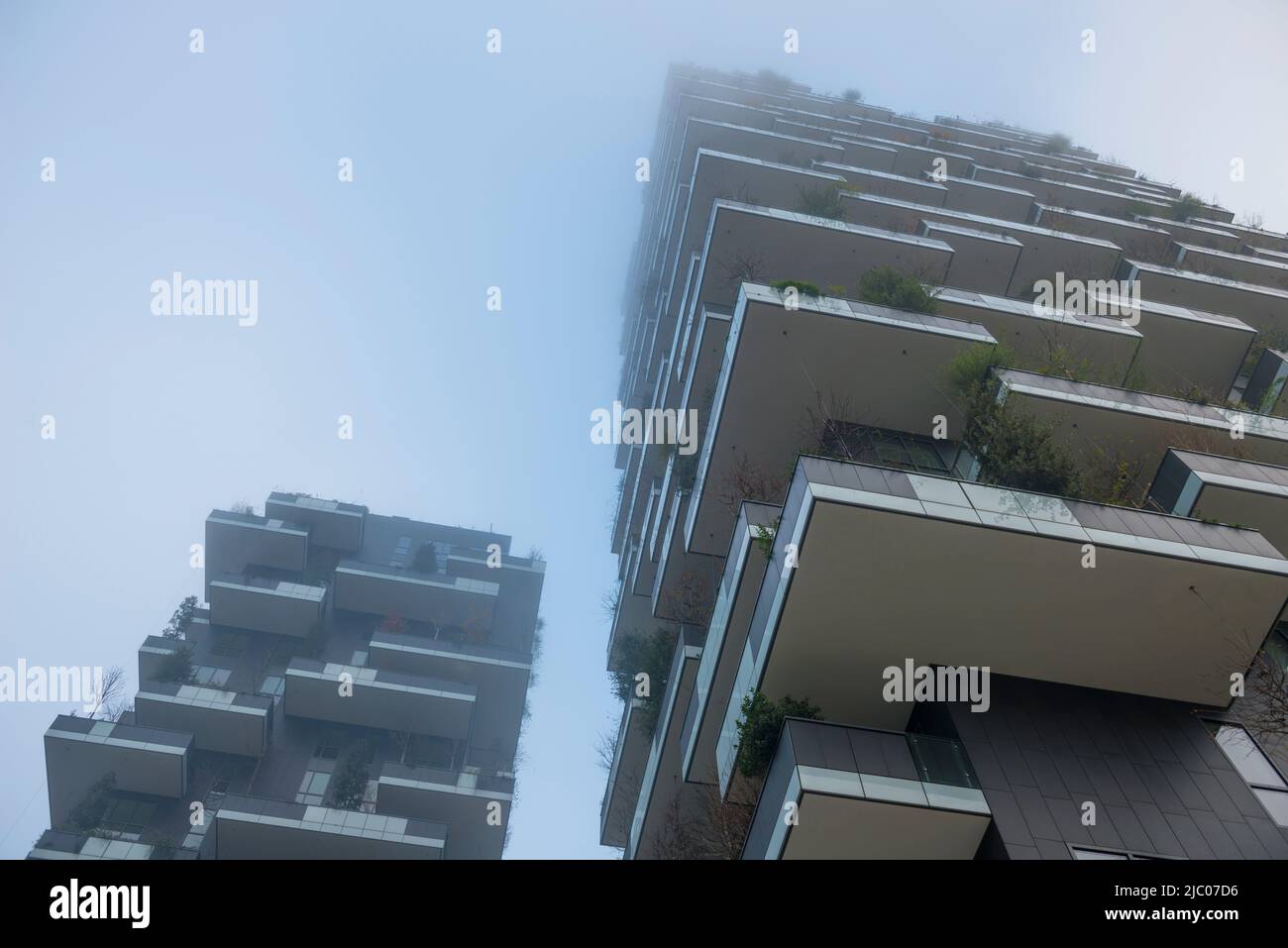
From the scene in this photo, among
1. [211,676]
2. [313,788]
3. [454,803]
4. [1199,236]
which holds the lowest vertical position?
[313,788]

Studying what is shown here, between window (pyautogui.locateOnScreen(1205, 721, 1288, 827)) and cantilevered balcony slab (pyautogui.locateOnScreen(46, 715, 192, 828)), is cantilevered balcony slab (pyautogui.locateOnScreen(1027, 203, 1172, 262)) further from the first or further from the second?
cantilevered balcony slab (pyautogui.locateOnScreen(46, 715, 192, 828))

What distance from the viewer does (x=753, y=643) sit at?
1383 centimetres

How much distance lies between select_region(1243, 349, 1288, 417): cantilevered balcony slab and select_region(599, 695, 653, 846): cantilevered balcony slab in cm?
1935

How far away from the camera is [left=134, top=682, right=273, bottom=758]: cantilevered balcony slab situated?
3638 cm

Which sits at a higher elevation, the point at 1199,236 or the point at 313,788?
the point at 1199,236

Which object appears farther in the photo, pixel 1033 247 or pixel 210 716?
pixel 210 716

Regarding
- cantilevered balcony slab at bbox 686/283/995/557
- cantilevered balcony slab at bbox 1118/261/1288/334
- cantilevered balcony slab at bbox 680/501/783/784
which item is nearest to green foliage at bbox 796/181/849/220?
cantilevered balcony slab at bbox 686/283/995/557

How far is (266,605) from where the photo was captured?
4203cm

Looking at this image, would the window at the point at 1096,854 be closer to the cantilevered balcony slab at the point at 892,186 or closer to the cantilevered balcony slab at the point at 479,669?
the cantilevered balcony slab at the point at 892,186

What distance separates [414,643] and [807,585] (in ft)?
111

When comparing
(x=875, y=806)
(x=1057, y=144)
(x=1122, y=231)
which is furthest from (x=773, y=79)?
(x=875, y=806)

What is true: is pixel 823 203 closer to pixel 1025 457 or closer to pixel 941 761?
pixel 1025 457

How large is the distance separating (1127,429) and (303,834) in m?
30.9

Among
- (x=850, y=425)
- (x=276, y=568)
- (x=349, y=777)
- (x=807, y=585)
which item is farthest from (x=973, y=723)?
(x=276, y=568)
